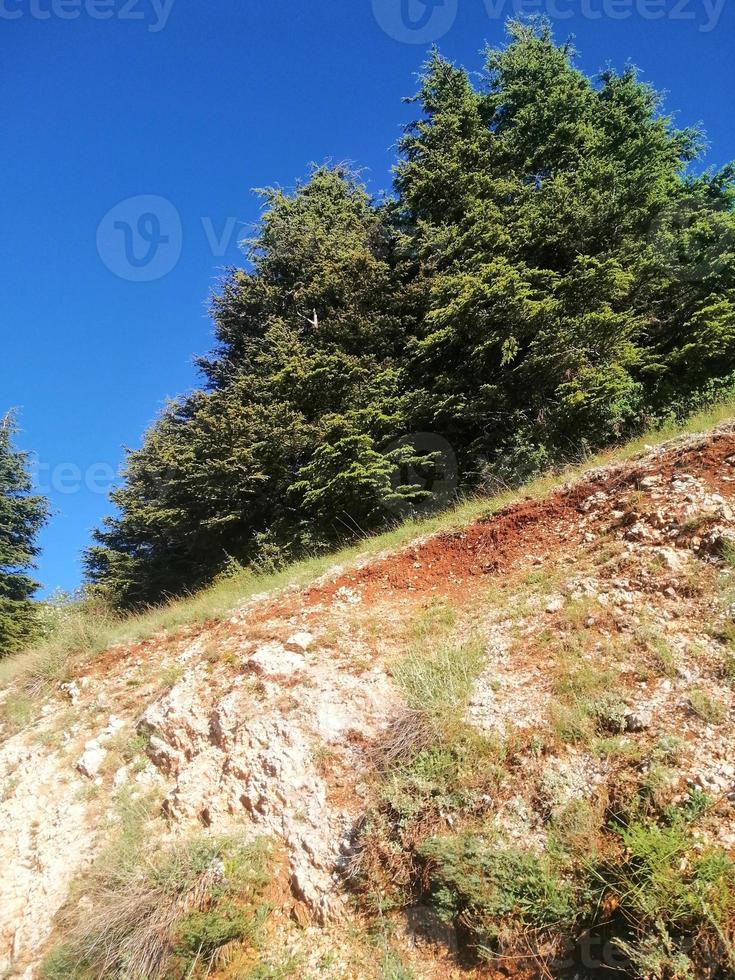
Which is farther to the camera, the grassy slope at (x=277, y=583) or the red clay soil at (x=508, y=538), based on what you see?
the grassy slope at (x=277, y=583)

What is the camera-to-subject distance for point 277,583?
A: 9.43 metres

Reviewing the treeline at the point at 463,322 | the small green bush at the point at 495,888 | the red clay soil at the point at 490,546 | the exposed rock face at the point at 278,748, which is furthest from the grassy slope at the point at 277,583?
the small green bush at the point at 495,888

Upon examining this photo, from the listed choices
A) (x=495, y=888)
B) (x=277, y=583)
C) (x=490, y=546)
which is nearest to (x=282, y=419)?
(x=277, y=583)

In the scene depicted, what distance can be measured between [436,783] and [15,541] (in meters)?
19.5

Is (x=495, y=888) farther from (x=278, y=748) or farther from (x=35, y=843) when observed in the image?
(x=35, y=843)

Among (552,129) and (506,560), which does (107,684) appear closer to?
(506,560)

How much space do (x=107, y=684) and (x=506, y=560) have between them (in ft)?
19.7

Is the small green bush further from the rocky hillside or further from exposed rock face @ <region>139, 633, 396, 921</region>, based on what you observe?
exposed rock face @ <region>139, 633, 396, 921</region>

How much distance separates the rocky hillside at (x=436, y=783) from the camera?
3.25 metres

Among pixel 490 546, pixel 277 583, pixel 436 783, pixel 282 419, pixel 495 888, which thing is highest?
pixel 282 419

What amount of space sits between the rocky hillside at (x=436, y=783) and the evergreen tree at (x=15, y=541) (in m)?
11.3

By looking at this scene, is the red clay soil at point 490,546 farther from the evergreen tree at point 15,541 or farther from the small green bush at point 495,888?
the evergreen tree at point 15,541

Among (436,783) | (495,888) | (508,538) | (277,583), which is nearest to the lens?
(495,888)

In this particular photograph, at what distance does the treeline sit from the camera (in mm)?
11562
